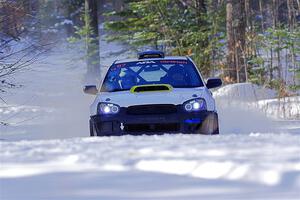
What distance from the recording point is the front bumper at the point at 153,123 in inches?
298

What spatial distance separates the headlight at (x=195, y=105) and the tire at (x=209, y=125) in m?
0.17

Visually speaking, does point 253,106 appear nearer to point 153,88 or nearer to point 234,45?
point 234,45

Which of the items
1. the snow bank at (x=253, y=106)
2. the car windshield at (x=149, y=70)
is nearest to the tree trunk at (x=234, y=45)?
the snow bank at (x=253, y=106)

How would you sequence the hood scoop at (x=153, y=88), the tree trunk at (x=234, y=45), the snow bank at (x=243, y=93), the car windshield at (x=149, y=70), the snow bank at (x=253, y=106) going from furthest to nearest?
the tree trunk at (x=234, y=45), the snow bank at (x=243, y=93), the snow bank at (x=253, y=106), the car windshield at (x=149, y=70), the hood scoop at (x=153, y=88)

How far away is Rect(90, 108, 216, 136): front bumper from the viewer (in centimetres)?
756

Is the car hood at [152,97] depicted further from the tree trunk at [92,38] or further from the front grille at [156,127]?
the tree trunk at [92,38]

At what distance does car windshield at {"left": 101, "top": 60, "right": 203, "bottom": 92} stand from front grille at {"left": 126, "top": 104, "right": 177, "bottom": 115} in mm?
1040

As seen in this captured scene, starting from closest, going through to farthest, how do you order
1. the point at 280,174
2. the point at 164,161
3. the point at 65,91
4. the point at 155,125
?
the point at 280,174
the point at 164,161
the point at 155,125
the point at 65,91

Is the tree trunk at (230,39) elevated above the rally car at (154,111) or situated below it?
above

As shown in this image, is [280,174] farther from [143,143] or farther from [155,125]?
[155,125]

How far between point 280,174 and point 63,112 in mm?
13398

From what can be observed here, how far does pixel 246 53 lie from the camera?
2019cm

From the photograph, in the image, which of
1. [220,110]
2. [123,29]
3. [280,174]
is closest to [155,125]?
[280,174]

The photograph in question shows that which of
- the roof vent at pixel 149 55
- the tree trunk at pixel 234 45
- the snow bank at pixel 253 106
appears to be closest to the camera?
the roof vent at pixel 149 55
